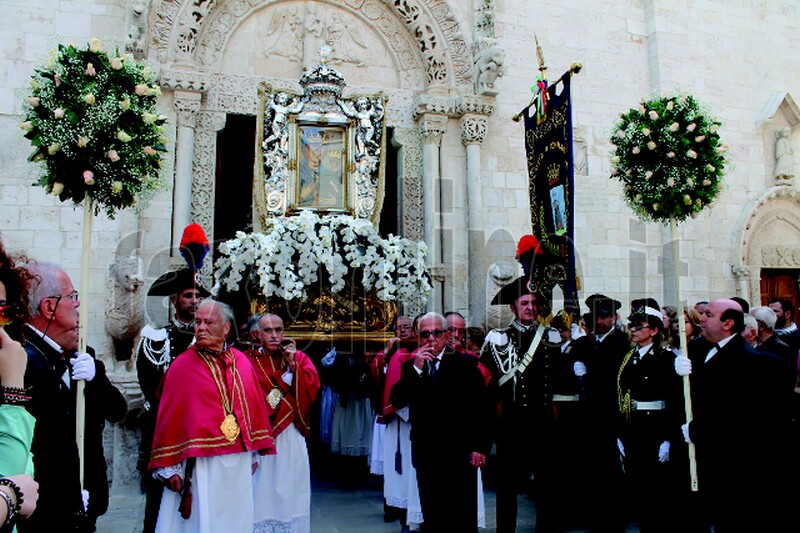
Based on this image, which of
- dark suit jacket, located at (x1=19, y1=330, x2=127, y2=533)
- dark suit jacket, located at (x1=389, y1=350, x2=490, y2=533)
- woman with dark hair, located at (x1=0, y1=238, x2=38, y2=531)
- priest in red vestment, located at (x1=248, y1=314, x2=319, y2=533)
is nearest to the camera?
woman with dark hair, located at (x1=0, y1=238, x2=38, y2=531)

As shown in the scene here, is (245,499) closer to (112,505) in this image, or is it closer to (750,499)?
(112,505)

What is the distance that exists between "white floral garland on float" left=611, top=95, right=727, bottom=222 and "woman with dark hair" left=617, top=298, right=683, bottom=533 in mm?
1148

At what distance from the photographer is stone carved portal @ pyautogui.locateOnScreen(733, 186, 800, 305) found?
38.7 ft

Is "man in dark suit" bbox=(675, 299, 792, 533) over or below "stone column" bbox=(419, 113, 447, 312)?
below

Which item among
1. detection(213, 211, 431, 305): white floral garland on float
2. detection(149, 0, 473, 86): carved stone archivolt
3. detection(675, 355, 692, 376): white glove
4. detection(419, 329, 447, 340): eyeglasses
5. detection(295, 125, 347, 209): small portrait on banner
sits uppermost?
detection(149, 0, 473, 86): carved stone archivolt

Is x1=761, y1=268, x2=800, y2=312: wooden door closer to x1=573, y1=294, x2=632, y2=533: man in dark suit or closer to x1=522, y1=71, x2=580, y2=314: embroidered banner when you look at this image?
x1=522, y1=71, x2=580, y2=314: embroidered banner

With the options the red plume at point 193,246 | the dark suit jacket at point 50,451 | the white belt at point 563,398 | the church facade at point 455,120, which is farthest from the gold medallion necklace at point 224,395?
the church facade at point 455,120

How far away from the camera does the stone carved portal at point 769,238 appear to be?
1180 centimetres

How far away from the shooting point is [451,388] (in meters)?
5.23

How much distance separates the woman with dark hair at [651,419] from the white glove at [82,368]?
4469mm

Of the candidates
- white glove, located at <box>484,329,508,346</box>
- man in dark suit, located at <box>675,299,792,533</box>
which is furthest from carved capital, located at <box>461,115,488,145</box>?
man in dark suit, located at <box>675,299,792,533</box>

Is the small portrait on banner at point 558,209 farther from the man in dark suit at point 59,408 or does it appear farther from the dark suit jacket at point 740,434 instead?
the man in dark suit at point 59,408

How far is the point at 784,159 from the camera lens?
40.3 ft

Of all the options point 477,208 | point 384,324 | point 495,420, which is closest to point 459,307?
point 477,208
